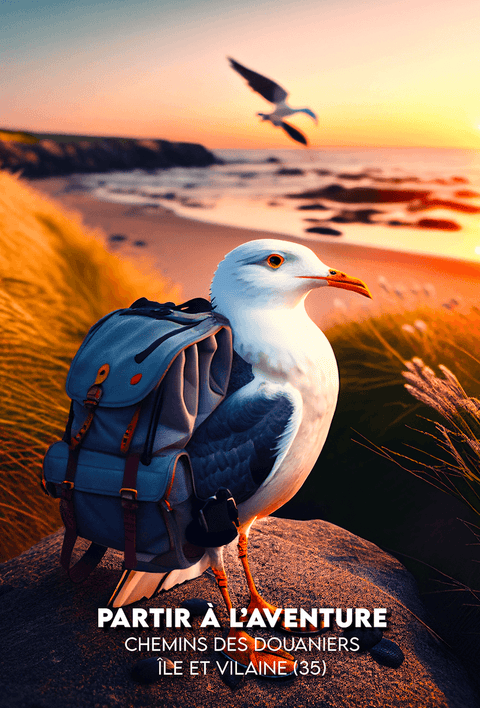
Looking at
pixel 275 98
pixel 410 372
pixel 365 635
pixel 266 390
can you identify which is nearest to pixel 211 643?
pixel 365 635

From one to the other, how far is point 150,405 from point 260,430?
0.37 m

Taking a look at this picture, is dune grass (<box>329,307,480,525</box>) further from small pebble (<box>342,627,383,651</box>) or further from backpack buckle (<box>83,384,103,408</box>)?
backpack buckle (<box>83,384,103,408</box>)

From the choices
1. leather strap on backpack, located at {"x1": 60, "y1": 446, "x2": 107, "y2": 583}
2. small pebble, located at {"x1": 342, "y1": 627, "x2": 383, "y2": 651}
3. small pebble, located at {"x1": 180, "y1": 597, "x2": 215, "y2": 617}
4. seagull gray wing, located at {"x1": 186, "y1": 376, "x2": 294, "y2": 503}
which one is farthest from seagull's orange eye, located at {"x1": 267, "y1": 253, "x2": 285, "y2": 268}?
small pebble, located at {"x1": 342, "y1": 627, "x2": 383, "y2": 651}

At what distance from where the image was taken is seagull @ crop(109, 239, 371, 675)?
5.91ft

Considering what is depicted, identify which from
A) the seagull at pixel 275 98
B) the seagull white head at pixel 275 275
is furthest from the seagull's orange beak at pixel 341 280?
the seagull at pixel 275 98

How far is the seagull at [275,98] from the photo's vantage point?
11.0ft

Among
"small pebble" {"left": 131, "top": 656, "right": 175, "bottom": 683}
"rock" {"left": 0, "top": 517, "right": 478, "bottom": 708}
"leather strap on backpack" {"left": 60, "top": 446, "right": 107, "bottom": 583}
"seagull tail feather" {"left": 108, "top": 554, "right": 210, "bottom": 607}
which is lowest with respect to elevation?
"rock" {"left": 0, "top": 517, "right": 478, "bottom": 708}

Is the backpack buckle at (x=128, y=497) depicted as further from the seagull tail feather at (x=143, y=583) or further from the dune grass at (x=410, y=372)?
the dune grass at (x=410, y=372)

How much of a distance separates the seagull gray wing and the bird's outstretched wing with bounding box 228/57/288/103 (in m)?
2.33

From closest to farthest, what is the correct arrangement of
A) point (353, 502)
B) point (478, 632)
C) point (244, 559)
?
1. point (244, 559)
2. point (478, 632)
3. point (353, 502)

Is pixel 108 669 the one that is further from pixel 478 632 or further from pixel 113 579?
pixel 478 632

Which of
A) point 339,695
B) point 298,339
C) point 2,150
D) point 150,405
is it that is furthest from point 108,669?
point 2,150

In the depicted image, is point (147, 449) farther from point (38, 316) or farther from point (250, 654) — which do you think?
point (38, 316)

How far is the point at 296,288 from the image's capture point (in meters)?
1.91
